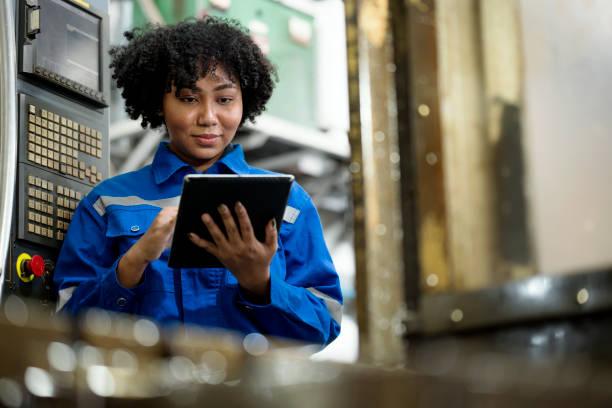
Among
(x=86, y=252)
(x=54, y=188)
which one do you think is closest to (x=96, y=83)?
(x=54, y=188)

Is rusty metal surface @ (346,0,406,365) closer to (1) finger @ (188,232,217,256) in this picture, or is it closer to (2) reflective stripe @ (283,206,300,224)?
(1) finger @ (188,232,217,256)

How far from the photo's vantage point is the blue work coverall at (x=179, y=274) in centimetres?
218

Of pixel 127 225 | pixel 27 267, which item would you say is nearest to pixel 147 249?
pixel 127 225

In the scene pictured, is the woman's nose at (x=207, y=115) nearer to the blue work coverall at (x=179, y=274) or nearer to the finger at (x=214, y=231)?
the blue work coverall at (x=179, y=274)

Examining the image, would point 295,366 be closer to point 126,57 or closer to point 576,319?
point 576,319

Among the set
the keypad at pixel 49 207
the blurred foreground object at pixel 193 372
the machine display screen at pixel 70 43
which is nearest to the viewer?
the blurred foreground object at pixel 193 372

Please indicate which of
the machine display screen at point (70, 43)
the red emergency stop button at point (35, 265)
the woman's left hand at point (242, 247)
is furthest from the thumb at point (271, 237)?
the machine display screen at point (70, 43)

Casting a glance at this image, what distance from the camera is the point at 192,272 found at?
7.37ft

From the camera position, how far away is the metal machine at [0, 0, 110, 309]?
2424 mm

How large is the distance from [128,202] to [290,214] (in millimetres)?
362

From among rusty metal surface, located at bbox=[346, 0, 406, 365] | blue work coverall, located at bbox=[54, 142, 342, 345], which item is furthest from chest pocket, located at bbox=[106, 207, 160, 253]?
rusty metal surface, located at bbox=[346, 0, 406, 365]

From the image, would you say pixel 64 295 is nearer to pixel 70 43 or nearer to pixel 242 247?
pixel 242 247

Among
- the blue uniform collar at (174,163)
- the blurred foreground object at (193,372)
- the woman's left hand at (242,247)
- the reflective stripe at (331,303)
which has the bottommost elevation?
the blurred foreground object at (193,372)

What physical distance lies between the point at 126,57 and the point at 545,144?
1.96 m
